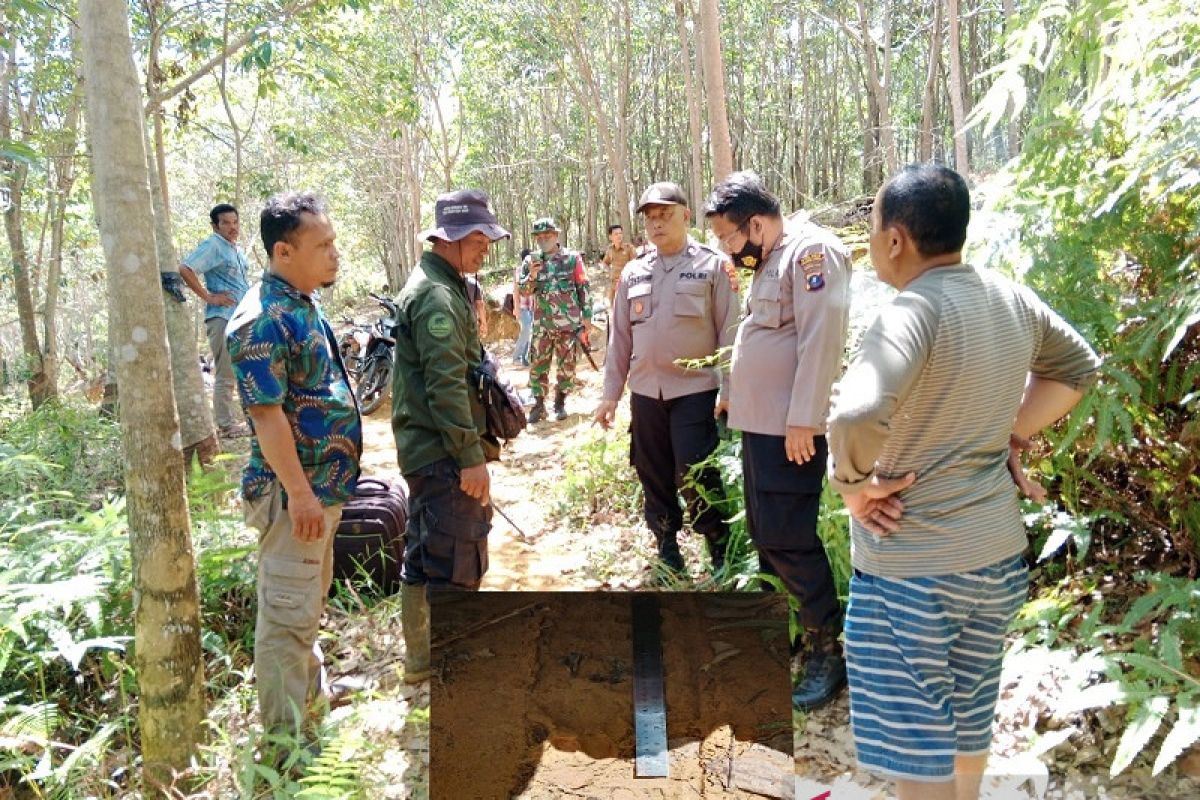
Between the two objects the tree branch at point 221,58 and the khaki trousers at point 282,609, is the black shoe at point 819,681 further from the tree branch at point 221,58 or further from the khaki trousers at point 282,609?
the tree branch at point 221,58

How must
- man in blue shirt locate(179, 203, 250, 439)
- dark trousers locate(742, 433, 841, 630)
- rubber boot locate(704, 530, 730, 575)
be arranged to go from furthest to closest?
man in blue shirt locate(179, 203, 250, 439)
rubber boot locate(704, 530, 730, 575)
dark trousers locate(742, 433, 841, 630)

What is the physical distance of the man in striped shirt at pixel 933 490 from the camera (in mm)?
1620

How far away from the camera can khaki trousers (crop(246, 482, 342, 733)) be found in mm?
2502

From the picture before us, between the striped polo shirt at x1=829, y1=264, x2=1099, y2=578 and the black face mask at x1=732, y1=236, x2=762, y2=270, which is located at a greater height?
the black face mask at x1=732, y1=236, x2=762, y2=270

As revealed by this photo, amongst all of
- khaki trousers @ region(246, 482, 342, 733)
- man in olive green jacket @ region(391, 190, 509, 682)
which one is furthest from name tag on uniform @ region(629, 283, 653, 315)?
khaki trousers @ region(246, 482, 342, 733)

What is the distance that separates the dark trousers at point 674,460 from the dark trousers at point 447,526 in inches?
37.7

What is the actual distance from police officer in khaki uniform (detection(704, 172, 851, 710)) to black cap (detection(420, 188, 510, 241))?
73 centimetres

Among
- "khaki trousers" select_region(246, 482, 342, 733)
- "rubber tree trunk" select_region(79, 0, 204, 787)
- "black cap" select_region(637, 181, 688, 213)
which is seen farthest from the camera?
"black cap" select_region(637, 181, 688, 213)

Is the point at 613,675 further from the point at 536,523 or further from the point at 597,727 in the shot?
the point at 536,523

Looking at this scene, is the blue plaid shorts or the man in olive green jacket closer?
the blue plaid shorts

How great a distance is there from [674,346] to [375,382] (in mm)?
6222

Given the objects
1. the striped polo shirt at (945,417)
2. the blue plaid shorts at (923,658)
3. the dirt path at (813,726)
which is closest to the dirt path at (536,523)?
the dirt path at (813,726)

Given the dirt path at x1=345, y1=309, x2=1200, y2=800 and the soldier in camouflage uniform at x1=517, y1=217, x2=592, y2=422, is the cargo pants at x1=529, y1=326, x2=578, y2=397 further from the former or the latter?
the dirt path at x1=345, y1=309, x2=1200, y2=800

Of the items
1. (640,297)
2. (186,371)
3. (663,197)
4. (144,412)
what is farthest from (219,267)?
(144,412)
